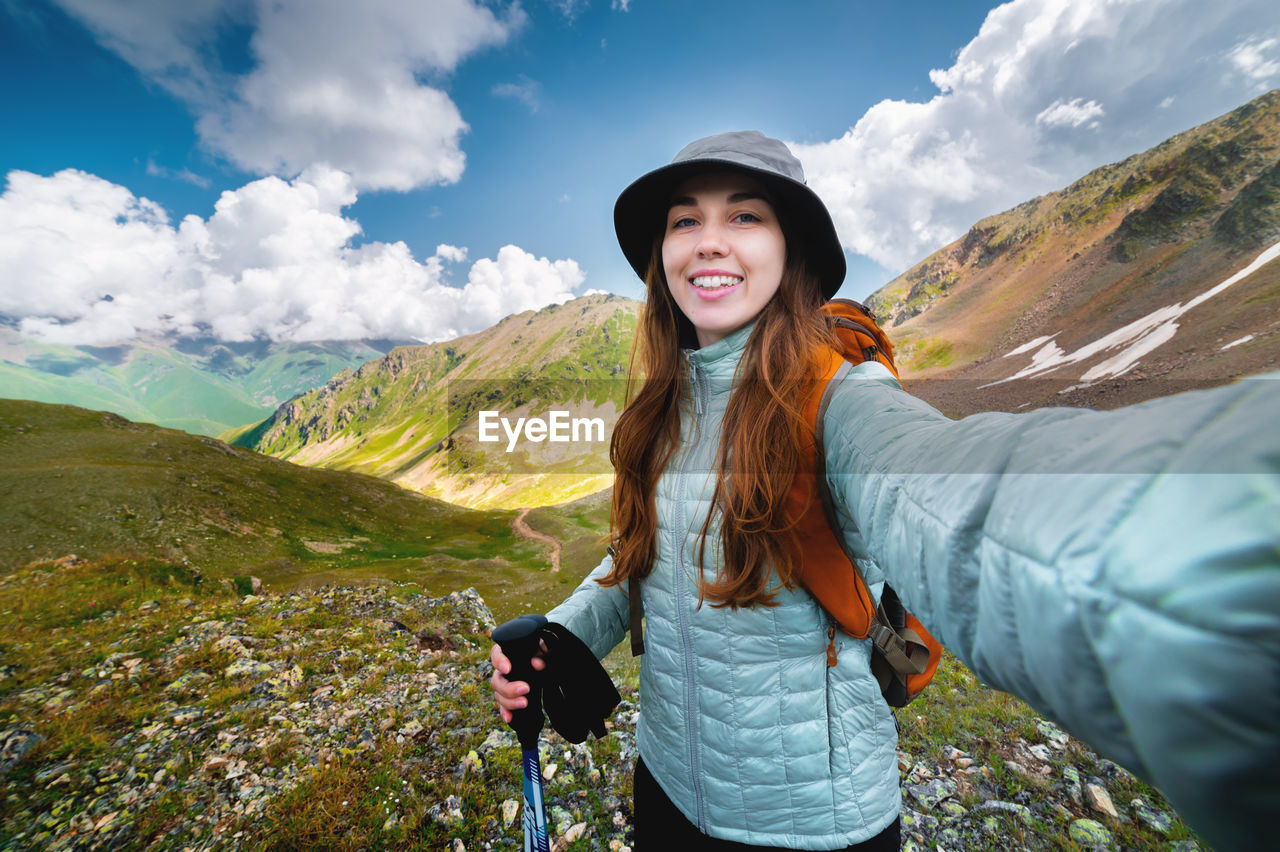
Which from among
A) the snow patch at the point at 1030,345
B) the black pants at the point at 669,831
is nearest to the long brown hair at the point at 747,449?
the black pants at the point at 669,831

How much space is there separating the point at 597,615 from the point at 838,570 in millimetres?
1549

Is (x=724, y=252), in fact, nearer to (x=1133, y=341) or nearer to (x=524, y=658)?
(x=524, y=658)

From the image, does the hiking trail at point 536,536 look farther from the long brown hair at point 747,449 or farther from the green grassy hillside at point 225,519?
the long brown hair at point 747,449

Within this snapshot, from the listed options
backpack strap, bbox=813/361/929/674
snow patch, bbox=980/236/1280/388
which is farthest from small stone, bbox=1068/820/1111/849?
snow patch, bbox=980/236/1280/388

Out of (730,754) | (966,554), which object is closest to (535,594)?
(730,754)

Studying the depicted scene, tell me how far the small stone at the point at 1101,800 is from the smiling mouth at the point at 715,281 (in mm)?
6297

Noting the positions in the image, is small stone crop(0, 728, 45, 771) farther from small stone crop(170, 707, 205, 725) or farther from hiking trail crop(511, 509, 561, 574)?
hiking trail crop(511, 509, 561, 574)

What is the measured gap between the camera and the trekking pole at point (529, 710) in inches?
102

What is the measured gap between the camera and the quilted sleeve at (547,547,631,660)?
292 cm

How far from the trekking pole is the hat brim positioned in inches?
109

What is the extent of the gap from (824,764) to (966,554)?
1.85 metres

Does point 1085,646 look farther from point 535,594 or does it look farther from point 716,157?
point 535,594

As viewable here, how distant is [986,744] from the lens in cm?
570

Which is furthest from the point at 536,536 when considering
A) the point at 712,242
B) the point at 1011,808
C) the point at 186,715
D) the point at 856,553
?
the point at 856,553
